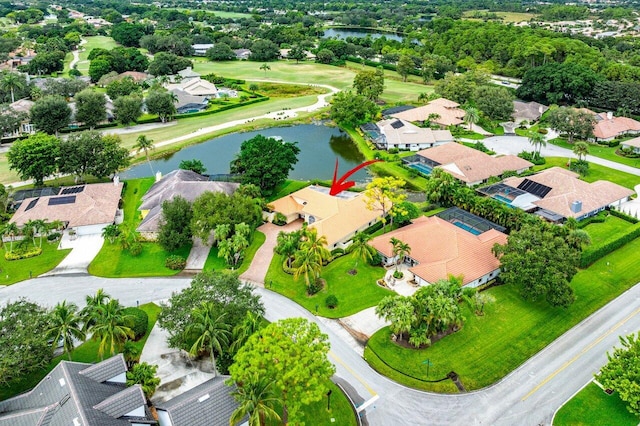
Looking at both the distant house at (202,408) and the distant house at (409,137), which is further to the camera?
the distant house at (409,137)

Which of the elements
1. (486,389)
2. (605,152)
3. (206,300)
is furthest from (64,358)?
(605,152)

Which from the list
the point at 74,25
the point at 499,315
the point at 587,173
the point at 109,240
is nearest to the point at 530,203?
the point at 587,173

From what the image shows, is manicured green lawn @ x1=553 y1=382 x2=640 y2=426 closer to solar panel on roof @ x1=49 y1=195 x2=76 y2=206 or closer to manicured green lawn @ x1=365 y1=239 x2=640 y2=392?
manicured green lawn @ x1=365 y1=239 x2=640 y2=392

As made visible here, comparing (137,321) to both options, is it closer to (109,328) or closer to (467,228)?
(109,328)

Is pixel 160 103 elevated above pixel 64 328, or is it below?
below

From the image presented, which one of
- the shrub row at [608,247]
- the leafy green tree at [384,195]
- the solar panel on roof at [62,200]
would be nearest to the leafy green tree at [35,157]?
the solar panel on roof at [62,200]

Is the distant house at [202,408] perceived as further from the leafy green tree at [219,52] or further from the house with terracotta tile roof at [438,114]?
the leafy green tree at [219,52]

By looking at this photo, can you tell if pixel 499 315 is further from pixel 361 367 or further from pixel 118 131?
pixel 118 131
